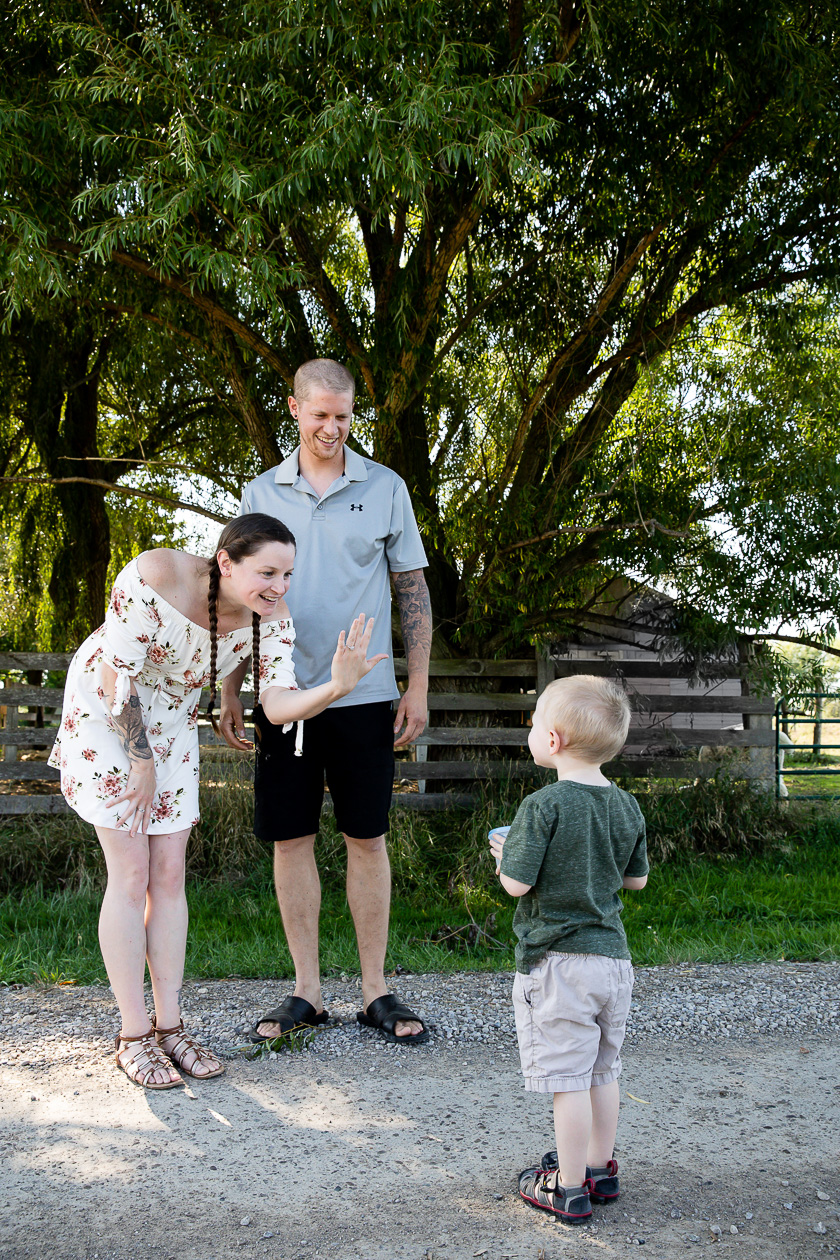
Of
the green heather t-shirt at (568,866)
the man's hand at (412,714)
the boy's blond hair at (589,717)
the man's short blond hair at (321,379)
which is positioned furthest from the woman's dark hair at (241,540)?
the green heather t-shirt at (568,866)

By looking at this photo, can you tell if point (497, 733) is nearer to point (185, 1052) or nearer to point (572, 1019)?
point (185, 1052)

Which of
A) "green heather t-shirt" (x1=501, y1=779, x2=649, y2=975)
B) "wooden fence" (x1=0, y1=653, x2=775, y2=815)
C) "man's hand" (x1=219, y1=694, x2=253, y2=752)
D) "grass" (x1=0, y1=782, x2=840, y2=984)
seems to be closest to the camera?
"green heather t-shirt" (x1=501, y1=779, x2=649, y2=975)

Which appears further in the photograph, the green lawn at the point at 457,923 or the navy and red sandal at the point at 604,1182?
the green lawn at the point at 457,923

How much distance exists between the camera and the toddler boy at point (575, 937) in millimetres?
2264

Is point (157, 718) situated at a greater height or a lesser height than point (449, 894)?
greater

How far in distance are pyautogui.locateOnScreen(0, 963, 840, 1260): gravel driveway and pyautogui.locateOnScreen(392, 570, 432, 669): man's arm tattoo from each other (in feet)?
4.51

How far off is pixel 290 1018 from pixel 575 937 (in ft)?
4.70

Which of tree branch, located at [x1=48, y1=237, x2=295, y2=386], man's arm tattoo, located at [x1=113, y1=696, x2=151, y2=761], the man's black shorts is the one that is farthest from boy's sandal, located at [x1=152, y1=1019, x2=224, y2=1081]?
tree branch, located at [x1=48, y1=237, x2=295, y2=386]

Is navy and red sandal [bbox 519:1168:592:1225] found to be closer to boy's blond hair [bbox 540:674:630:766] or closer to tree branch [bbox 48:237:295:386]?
boy's blond hair [bbox 540:674:630:766]

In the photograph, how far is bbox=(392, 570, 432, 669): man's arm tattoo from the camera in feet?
12.3

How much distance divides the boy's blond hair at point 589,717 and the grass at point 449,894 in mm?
2175

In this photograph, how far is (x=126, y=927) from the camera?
3.03 metres

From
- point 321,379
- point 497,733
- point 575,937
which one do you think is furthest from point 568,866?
point 497,733

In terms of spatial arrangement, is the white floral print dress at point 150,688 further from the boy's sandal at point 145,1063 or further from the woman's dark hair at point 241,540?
the boy's sandal at point 145,1063
